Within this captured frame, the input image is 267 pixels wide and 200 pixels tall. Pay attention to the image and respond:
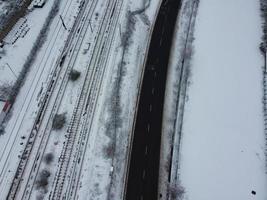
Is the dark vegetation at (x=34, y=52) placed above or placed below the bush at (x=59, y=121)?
above

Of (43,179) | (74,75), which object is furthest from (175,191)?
(74,75)

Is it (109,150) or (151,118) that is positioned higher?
(151,118)

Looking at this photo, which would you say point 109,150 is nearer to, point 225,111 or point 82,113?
point 82,113

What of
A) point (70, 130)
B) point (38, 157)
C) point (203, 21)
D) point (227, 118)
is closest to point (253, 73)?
point (227, 118)

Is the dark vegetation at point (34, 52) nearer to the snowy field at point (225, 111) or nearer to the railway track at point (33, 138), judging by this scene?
the railway track at point (33, 138)

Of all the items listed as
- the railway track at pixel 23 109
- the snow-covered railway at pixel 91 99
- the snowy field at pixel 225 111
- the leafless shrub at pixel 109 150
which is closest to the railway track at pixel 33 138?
the railway track at pixel 23 109

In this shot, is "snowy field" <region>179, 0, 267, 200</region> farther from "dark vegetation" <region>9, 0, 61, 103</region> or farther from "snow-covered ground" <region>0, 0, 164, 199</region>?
"dark vegetation" <region>9, 0, 61, 103</region>

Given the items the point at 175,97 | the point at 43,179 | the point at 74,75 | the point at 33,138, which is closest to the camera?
the point at 43,179
